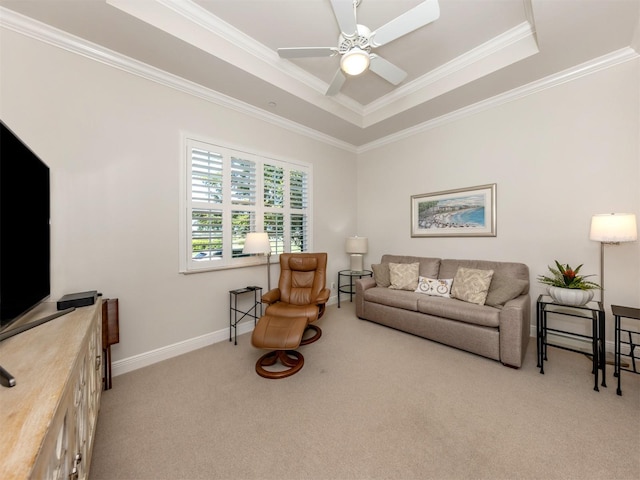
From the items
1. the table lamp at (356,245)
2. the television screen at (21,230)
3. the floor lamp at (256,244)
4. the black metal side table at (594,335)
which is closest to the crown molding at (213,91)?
the television screen at (21,230)

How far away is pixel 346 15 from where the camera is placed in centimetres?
186

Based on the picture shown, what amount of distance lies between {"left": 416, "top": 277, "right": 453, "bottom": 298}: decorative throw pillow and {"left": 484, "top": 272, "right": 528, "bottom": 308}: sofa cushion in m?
0.47

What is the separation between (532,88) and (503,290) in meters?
2.33

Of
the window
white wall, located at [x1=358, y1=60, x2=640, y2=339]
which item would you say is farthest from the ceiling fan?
white wall, located at [x1=358, y1=60, x2=640, y2=339]

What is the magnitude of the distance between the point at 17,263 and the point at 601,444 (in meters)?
3.39

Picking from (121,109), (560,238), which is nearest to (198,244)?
(121,109)

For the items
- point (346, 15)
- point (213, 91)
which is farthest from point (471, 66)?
point (213, 91)

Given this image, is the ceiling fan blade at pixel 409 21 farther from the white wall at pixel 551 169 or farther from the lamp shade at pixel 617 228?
the lamp shade at pixel 617 228

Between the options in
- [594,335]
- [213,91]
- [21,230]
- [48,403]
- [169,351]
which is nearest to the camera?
[48,403]

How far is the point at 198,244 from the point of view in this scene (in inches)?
114

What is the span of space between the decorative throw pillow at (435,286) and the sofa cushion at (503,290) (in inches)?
18.6

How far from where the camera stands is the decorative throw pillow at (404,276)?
351cm

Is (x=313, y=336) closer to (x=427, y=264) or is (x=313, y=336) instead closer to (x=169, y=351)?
(x=169, y=351)

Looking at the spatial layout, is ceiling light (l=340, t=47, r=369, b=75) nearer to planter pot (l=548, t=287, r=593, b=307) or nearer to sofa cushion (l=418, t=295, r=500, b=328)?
sofa cushion (l=418, t=295, r=500, b=328)
